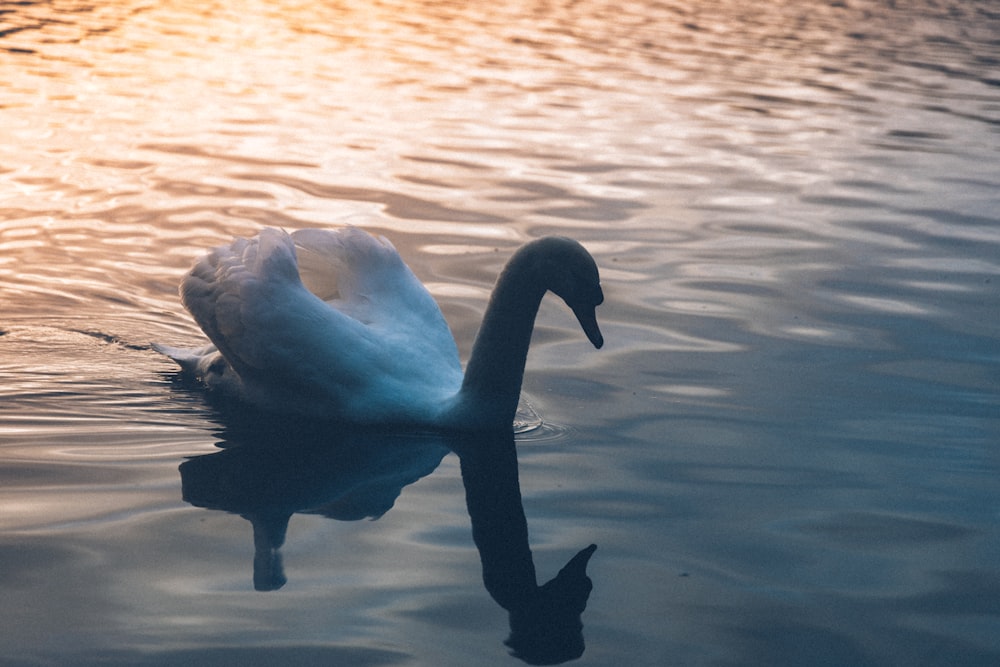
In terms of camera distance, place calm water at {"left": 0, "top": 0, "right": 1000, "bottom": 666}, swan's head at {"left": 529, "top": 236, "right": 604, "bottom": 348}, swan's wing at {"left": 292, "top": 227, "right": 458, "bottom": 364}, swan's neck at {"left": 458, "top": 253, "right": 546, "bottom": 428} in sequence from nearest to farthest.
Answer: calm water at {"left": 0, "top": 0, "right": 1000, "bottom": 666}
swan's head at {"left": 529, "top": 236, "right": 604, "bottom": 348}
swan's neck at {"left": 458, "top": 253, "right": 546, "bottom": 428}
swan's wing at {"left": 292, "top": 227, "right": 458, "bottom": 364}

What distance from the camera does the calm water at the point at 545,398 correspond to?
4.81 m

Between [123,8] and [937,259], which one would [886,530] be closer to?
[937,259]

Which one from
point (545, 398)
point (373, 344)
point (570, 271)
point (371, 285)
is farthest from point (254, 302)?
point (545, 398)

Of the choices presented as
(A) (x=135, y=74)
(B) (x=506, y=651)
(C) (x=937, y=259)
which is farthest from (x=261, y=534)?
(A) (x=135, y=74)

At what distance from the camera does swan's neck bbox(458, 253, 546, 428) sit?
6383 millimetres

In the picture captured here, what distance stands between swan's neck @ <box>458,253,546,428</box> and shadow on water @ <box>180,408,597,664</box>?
170 millimetres

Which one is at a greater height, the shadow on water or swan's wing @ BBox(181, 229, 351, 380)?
swan's wing @ BBox(181, 229, 351, 380)

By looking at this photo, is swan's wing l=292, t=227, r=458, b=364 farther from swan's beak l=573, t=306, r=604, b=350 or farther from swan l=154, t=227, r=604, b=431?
swan's beak l=573, t=306, r=604, b=350

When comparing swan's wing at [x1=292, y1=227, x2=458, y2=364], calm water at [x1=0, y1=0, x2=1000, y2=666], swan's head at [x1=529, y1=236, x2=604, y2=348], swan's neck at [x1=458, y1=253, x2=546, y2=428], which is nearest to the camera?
calm water at [x1=0, y1=0, x2=1000, y2=666]

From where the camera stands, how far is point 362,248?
7.28 m

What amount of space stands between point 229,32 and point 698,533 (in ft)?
68.7

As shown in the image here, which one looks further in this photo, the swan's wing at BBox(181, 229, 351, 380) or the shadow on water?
the swan's wing at BBox(181, 229, 351, 380)

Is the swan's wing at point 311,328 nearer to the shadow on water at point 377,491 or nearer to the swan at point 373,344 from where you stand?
the swan at point 373,344

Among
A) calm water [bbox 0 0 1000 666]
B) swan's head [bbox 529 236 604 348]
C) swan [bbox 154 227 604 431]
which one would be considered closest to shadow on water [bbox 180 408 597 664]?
calm water [bbox 0 0 1000 666]
